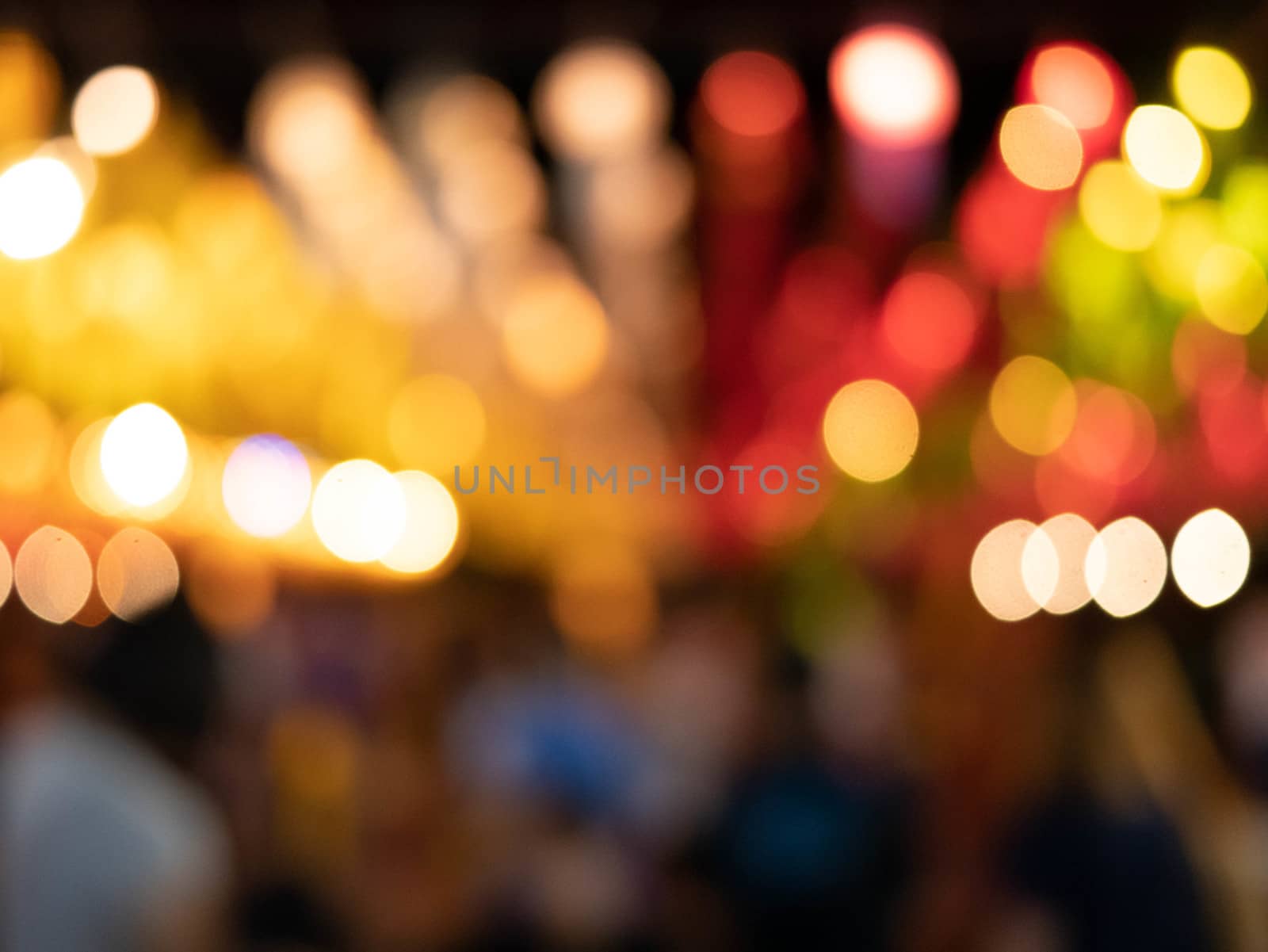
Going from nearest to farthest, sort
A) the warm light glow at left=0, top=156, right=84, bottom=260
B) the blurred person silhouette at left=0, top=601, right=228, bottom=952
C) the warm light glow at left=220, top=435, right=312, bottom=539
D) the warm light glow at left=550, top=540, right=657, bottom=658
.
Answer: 1. the blurred person silhouette at left=0, top=601, right=228, bottom=952
2. the warm light glow at left=0, top=156, right=84, bottom=260
3. the warm light glow at left=220, top=435, right=312, bottom=539
4. the warm light glow at left=550, top=540, right=657, bottom=658

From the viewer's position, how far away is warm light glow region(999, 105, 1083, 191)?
1.52 m

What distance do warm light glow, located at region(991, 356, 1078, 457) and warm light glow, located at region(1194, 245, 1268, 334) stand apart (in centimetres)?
60

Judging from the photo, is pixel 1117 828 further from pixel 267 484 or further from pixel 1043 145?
pixel 267 484

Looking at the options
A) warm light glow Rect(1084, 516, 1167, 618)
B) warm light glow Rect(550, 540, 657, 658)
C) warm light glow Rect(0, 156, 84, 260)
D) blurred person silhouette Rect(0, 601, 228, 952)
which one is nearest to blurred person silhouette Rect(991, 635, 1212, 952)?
warm light glow Rect(1084, 516, 1167, 618)

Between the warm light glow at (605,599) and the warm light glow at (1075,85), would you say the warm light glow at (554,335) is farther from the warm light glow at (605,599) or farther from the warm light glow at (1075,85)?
the warm light glow at (1075,85)

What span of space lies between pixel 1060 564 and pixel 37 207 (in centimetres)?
123

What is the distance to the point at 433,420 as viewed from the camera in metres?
2.85

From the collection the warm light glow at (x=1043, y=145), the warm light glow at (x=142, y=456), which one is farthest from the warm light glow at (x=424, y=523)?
the warm light glow at (x=1043, y=145)

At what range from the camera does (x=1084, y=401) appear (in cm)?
203

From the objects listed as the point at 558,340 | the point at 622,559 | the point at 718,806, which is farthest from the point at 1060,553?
the point at 622,559

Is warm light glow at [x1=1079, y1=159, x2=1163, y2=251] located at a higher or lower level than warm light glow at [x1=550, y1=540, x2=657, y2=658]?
higher

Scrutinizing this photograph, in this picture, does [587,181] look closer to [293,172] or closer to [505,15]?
[293,172]

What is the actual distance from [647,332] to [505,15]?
37.0 inches

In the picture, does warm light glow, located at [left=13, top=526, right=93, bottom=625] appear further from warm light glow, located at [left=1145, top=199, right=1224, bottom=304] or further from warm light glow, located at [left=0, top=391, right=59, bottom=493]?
warm light glow, located at [left=1145, top=199, right=1224, bottom=304]
